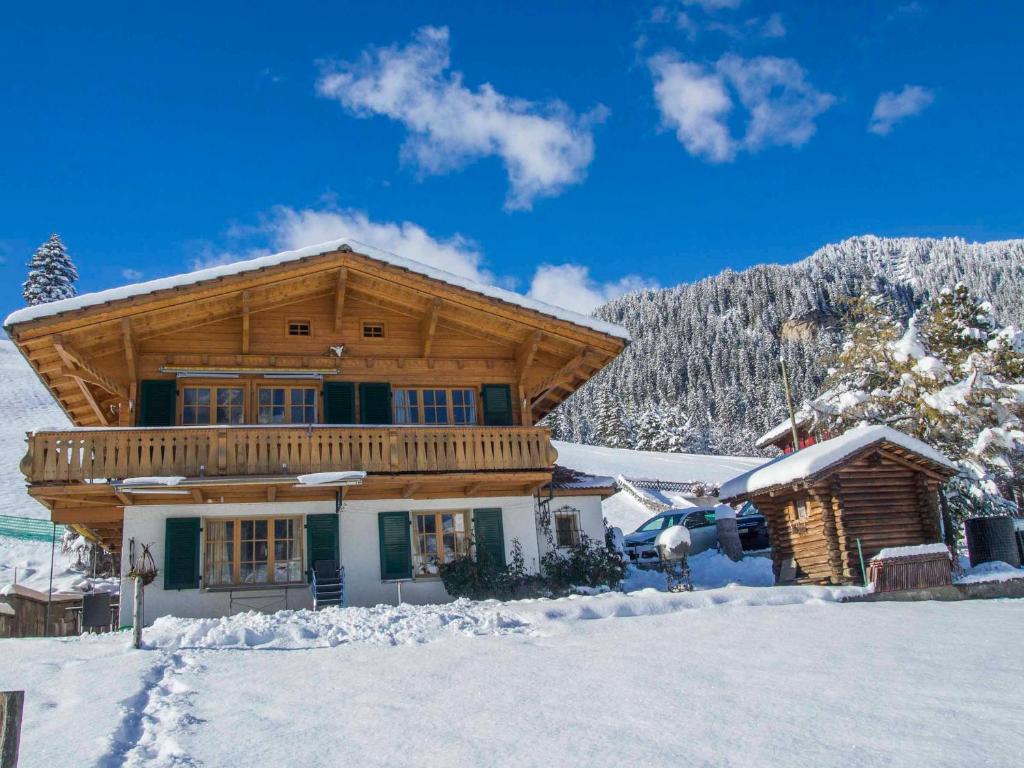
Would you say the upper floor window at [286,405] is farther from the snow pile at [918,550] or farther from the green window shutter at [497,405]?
the snow pile at [918,550]

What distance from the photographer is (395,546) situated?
58.5 ft

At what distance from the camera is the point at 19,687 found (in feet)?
29.1

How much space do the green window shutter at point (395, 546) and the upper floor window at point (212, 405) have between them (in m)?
3.73

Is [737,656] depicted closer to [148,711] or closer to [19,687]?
[148,711]

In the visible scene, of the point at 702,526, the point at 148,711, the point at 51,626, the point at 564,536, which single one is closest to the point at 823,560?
the point at 564,536

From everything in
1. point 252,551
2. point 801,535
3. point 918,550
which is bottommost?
point 918,550

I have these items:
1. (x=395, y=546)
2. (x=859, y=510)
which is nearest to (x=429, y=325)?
(x=395, y=546)

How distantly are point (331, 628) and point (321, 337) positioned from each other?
829 centimetres

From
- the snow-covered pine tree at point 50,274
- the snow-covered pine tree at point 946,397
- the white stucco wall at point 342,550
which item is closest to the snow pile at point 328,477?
the white stucco wall at point 342,550

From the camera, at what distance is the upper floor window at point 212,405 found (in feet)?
59.5

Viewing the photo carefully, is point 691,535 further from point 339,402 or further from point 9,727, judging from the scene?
point 9,727

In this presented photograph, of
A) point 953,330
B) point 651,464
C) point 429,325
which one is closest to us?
point 429,325

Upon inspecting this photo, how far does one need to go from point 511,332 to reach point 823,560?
813 cm

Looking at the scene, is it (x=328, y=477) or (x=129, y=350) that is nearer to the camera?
(x=328, y=477)
